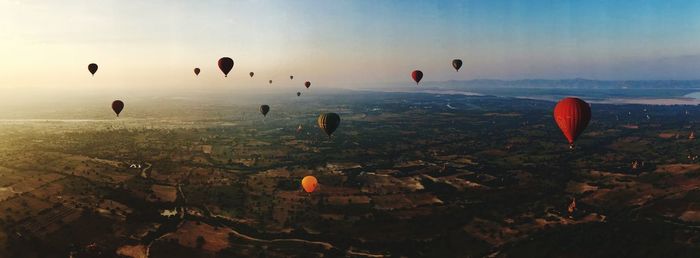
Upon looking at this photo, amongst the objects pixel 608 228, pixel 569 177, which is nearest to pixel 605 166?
pixel 569 177

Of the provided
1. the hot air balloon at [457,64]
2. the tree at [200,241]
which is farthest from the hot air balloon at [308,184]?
the hot air balloon at [457,64]

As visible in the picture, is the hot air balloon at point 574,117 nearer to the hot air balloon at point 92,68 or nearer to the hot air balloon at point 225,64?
the hot air balloon at point 225,64

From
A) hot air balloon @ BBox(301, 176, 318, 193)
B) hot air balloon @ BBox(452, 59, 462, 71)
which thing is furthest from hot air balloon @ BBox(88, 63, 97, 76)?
hot air balloon @ BBox(452, 59, 462, 71)

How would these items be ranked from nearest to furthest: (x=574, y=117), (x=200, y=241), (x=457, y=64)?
(x=574, y=117) < (x=200, y=241) < (x=457, y=64)

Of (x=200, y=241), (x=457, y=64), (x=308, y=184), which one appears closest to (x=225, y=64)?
(x=308, y=184)

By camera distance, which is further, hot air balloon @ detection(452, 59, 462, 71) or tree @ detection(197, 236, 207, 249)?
hot air balloon @ detection(452, 59, 462, 71)

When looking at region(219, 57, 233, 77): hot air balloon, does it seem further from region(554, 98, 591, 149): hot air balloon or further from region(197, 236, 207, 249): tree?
region(554, 98, 591, 149): hot air balloon

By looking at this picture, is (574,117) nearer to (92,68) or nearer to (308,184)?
(308,184)

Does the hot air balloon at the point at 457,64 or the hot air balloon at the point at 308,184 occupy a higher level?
the hot air balloon at the point at 457,64

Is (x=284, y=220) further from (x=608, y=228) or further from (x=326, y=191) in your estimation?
(x=608, y=228)
